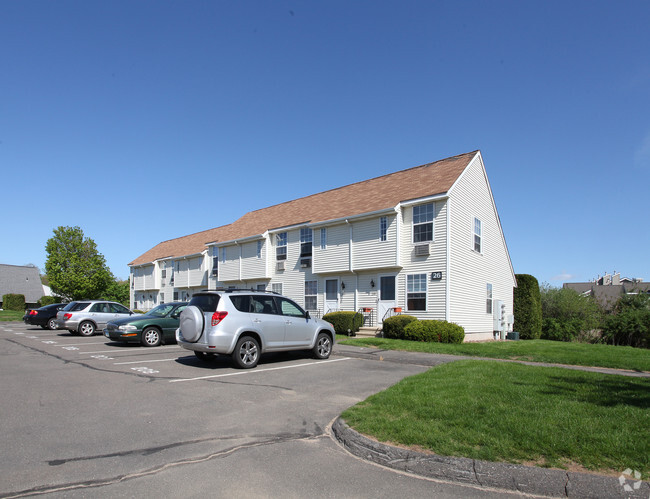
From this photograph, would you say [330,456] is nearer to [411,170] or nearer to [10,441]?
[10,441]

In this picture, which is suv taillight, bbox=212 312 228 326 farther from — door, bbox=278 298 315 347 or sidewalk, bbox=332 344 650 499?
sidewalk, bbox=332 344 650 499

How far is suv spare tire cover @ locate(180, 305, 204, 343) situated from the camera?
33.3ft

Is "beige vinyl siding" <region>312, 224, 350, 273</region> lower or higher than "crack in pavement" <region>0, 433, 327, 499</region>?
higher

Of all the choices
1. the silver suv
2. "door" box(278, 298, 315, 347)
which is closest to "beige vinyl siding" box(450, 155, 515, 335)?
"door" box(278, 298, 315, 347)

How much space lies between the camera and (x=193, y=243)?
1641 inches

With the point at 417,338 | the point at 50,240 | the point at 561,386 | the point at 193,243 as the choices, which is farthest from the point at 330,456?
the point at 50,240

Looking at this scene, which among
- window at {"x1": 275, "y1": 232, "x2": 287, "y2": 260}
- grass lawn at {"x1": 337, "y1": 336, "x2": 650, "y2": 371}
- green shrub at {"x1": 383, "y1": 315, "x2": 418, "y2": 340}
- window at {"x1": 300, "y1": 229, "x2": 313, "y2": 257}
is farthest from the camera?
window at {"x1": 275, "y1": 232, "x2": 287, "y2": 260}

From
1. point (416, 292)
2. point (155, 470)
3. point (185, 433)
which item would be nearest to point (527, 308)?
point (416, 292)

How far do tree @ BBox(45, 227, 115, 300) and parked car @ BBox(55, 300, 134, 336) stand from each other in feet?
92.9

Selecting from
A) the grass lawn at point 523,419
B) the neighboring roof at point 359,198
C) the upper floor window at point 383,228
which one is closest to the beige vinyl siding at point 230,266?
the neighboring roof at point 359,198

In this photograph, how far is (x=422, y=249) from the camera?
63.5ft

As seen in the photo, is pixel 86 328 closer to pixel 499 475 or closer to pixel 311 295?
Answer: pixel 311 295

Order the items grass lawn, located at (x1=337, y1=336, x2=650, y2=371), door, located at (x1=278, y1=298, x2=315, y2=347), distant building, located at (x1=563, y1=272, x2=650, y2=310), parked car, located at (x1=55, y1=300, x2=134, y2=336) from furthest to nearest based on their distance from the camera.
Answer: distant building, located at (x1=563, y1=272, x2=650, y2=310), parked car, located at (x1=55, y1=300, x2=134, y2=336), grass lawn, located at (x1=337, y1=336, x2=650, y2=371), door, located at (x1=278, y1=298, x2=315, y2=347)

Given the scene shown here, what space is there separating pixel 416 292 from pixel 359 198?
6.91 meters
